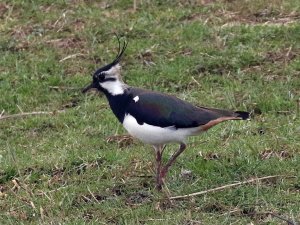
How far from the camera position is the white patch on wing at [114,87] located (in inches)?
251

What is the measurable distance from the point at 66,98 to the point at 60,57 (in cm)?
94

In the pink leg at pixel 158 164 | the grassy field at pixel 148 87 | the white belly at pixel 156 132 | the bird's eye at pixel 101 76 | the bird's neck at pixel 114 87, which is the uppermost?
the bird's eye at pixel 101 76

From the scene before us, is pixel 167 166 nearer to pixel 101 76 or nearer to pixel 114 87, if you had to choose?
pixel 114 87

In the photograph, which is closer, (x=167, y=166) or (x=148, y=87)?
(x=167, y=166)

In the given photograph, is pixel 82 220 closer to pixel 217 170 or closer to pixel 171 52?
pixel 217 170

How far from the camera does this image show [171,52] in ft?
31.6

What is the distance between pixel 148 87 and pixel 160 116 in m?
2.89

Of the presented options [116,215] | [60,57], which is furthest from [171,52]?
[116,215]

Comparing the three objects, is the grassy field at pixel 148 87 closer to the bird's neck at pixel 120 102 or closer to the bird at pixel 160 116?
the bird at pixel 160 116

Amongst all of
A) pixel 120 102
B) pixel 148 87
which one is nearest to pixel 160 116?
pixel 120 102

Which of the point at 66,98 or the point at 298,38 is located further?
the point at 298,38

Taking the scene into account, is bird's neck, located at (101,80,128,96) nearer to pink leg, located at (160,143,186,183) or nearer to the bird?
the bird

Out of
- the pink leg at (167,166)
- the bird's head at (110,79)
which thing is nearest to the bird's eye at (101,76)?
the bird's head at (110,79)

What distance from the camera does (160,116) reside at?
20.1 feet
